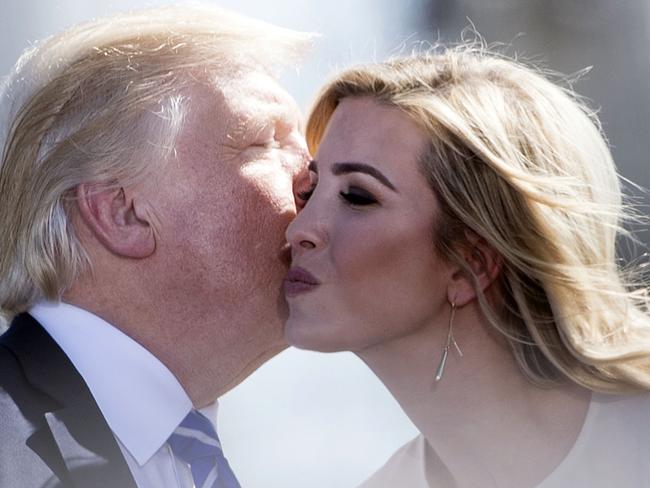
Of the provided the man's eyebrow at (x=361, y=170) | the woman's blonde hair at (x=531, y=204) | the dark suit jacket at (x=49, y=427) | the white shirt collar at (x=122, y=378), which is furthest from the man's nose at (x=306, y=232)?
the dark suit jacket at (x=49, y=427)

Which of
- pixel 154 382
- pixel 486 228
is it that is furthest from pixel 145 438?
pixel 486 228

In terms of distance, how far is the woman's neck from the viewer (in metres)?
3.67

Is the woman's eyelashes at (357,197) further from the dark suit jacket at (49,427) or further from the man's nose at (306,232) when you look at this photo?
the dark suit jacket at (49,427)

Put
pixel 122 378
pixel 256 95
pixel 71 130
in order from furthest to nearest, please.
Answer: pixel 256 95, pixel 71 130, pixel 122 378

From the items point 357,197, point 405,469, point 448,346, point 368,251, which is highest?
point 357,197

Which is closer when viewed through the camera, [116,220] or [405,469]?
[116,220]

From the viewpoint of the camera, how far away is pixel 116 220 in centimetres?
371

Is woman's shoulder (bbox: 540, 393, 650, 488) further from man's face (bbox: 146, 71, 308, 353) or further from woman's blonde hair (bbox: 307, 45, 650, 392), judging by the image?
man's face (bbox: 146, 71, 308, 353)

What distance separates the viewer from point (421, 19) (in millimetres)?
9477

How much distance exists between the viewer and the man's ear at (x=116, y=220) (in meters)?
3.69

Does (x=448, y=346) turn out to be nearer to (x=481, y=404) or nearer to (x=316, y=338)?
(x=481, y=404)

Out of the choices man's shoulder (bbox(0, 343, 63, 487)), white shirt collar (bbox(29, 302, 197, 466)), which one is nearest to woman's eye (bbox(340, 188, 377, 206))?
white shirt collar (bbox(29, 302, 197, 466))

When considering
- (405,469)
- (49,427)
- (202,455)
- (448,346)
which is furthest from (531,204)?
(49,427)

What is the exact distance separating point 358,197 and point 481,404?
2.12ft
